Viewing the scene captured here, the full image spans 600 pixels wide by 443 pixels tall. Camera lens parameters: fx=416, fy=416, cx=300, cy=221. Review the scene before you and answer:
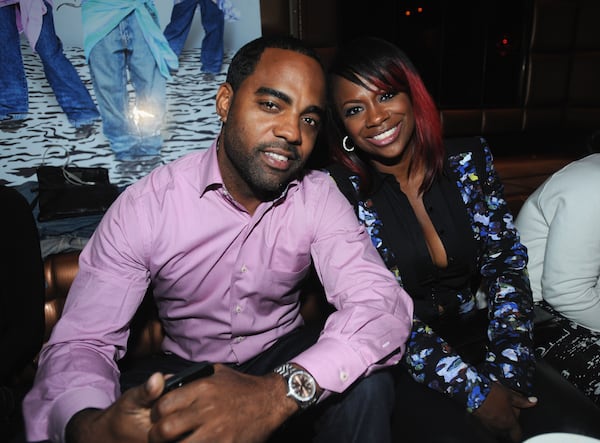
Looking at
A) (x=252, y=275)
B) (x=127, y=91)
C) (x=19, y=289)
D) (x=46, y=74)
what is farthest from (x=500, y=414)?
(x=46, y=74)

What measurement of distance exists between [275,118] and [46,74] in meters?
2.01

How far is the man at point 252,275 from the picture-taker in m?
0.96

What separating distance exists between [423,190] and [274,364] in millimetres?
843

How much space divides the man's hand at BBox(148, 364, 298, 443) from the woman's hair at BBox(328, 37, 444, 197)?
2.94 feet

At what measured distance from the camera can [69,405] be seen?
845 mm

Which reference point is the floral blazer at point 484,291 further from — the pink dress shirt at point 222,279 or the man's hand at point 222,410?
the man's hand at point 222,410

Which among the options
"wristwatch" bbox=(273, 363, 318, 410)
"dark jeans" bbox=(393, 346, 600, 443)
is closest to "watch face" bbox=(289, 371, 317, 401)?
"wristwatch" bbox=(273, 363, 318, 410)


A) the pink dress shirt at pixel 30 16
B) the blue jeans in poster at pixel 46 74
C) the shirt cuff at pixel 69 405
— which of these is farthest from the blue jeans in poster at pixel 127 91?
the shirt cuff at pixel 69 405

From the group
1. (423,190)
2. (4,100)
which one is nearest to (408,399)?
(423,190)

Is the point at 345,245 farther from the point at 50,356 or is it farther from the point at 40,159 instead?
the point at 40,159

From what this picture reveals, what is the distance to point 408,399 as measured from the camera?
4.10ft

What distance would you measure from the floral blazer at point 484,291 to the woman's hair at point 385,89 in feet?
0.23

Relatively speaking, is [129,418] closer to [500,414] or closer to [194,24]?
[500,414]

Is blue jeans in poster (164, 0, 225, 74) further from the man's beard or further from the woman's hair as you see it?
the man's beard
